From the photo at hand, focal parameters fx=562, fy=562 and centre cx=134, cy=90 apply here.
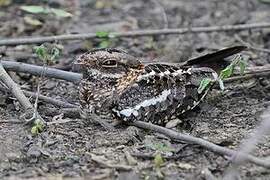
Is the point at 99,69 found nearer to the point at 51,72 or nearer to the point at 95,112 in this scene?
the point at 95,112

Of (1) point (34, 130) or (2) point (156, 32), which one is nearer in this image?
(1) point (34, 130)

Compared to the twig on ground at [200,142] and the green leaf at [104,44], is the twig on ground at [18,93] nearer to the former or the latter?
the twig on ground at [200,142]

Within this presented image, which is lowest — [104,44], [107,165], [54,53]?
[107,165]

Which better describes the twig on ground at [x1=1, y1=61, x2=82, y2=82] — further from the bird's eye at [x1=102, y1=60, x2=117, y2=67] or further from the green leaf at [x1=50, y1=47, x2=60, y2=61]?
the bird's eye at [x1=102, y1=60, x2=117, y2=67]

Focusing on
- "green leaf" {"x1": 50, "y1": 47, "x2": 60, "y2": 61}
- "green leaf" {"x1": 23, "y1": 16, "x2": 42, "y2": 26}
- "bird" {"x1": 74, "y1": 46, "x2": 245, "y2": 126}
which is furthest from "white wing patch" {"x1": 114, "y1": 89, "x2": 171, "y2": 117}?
"green leaf" {"x1": 23, "y1": 16, "x2": 42, "y2": 26}

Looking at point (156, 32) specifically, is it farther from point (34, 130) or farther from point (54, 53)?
point (34, 130)

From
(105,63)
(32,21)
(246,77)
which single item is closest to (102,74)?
(105,63)
